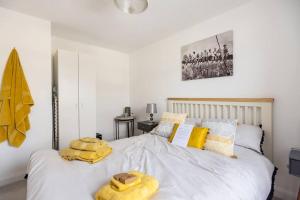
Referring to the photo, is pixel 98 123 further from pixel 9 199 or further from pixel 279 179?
pixel 279 179

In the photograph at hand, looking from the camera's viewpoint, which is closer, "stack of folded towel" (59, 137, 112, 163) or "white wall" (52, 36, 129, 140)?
"stack of folded towel" (59, 137, 112, 163)

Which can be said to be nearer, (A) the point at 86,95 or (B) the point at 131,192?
(B) the point at 131,192

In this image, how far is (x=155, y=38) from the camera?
3.39 metres

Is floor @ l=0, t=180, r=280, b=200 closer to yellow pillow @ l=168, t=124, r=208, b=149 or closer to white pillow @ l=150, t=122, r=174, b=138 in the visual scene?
white pillow @ l=150, t=122, r=174, b=138

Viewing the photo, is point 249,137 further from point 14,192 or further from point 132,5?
point 14,192

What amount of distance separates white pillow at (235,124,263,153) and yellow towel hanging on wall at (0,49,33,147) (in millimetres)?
2826

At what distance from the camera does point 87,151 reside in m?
1.58

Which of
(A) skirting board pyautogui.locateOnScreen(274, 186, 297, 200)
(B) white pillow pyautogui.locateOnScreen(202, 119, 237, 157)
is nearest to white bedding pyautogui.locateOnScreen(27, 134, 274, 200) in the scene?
(B) white pillow pyautogui.locateOnScreen(202, 119, 237, 157)

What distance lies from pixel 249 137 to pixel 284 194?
0.80m

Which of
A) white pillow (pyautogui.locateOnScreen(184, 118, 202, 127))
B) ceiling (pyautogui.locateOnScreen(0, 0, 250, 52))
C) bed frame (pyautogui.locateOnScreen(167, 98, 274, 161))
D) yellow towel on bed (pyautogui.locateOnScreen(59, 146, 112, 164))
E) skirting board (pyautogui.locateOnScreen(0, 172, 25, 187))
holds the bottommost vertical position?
skirting board (pyautogui.locateOnScreen(0, 172, 25, 187))

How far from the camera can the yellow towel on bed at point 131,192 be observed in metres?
0.90

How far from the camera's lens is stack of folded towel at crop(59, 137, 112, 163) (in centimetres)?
151

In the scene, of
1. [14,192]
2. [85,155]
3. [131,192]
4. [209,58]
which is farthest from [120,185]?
[209,58]

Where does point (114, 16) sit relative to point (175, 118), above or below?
above
